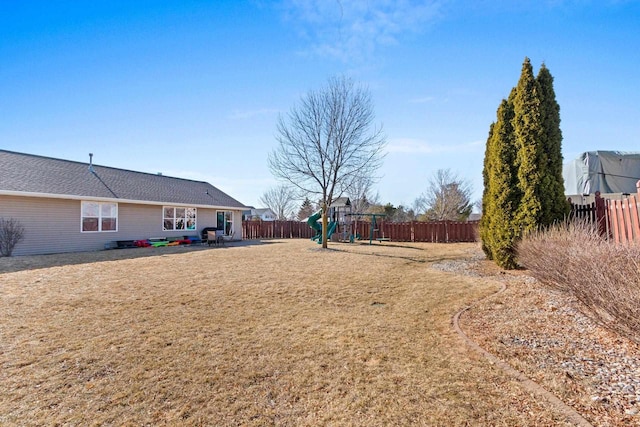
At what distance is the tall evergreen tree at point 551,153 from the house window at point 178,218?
17.8 m

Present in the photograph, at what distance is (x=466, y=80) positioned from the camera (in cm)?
1016

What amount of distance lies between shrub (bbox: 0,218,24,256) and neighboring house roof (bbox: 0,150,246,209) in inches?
46.4

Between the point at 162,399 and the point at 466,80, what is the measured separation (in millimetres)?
11378

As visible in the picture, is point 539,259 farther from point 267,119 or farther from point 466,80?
point 267,119

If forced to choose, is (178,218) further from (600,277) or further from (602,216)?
(600,277)

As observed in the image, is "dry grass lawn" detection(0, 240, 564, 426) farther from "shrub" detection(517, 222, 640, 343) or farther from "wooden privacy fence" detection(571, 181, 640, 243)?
"wooden privacy fence" detection(571, 181, 640, 243)

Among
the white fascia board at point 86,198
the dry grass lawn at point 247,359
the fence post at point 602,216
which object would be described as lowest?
the dry grass lawn at point 247,359

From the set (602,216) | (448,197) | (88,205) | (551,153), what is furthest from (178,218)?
(448,197)

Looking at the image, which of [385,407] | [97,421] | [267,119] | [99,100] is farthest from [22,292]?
[267,119]

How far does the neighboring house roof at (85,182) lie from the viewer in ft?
42.2

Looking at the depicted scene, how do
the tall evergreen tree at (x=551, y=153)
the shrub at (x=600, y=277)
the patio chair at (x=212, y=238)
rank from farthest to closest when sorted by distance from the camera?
1. the patio chair at (x=212, y=238)
2. the tall evergreen tree at (x=551, y=153)
3. the shrub at (x=600, y=277)

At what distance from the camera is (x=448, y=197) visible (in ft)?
107

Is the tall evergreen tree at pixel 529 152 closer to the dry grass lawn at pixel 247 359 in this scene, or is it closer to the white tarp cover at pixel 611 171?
the dry grass lawn at pixel 247 359

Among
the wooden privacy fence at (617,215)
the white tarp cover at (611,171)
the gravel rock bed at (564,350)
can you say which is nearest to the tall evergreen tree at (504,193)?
the wooden privacy fence at (617,215)
